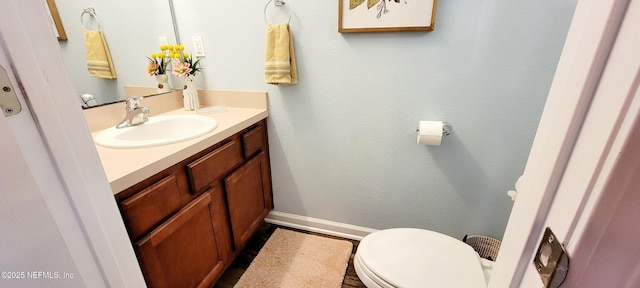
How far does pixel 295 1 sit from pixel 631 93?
50.9 inches

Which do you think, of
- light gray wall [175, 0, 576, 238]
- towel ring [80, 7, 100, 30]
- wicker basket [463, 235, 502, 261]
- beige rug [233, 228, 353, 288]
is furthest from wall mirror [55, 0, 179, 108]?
wicker basket [463, 235, 502, 261]

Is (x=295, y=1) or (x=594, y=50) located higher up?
(x=295, y=1)

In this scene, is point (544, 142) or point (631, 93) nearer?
point (631, 93)

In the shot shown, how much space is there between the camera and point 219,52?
1.46m

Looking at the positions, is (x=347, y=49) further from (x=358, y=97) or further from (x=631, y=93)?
(x=631, y=93)

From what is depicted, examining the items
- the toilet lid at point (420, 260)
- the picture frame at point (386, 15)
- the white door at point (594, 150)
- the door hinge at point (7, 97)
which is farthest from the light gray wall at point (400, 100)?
the door hinge at point (7, 97)

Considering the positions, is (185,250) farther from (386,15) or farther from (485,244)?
(485,244)

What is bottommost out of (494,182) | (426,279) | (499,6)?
(426,279)

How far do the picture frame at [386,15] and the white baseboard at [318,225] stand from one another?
1169mm

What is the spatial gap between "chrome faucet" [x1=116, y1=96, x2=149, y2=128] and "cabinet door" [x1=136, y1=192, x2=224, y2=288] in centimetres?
54

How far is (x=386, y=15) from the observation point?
1.14 meters

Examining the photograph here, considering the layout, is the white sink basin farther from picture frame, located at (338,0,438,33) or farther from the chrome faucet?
picture frame, located at (338,0,438,33)

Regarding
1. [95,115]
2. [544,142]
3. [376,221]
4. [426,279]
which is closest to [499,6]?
[544,142]

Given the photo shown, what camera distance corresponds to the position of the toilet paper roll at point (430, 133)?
47.2 inches
